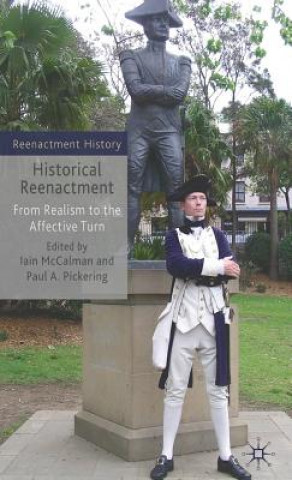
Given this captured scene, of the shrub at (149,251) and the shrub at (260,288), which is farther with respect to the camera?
the shrub at (260,288)

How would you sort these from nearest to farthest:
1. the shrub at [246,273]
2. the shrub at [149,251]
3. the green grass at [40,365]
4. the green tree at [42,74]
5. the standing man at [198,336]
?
1. the standing man at [198,336]
2. the shrub at [149,251]
3. the green grass at [40,365]
4. the green tree at [42,74]
5. the shrub at [246,273]

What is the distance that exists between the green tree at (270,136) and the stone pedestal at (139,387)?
66.5 ft

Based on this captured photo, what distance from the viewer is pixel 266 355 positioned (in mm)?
10609

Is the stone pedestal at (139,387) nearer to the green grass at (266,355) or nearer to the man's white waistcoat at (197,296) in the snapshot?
the man's white waistcoat at (197,296)

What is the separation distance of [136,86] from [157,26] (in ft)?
1.80

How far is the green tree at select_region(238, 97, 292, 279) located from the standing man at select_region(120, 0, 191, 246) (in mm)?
19873

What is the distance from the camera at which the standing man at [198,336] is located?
4.45 meters

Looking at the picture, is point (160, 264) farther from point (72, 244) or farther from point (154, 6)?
point (72, 244)

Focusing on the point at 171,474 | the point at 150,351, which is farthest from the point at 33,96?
the point at 171,474

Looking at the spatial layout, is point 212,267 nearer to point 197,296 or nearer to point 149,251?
point 197,296

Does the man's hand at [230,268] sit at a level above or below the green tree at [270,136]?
below

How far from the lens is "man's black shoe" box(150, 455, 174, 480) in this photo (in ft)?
14.6

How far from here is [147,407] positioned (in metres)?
5.03

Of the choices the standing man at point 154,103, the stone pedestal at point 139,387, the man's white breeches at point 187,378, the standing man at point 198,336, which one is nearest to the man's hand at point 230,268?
the standing man at point 198,336
